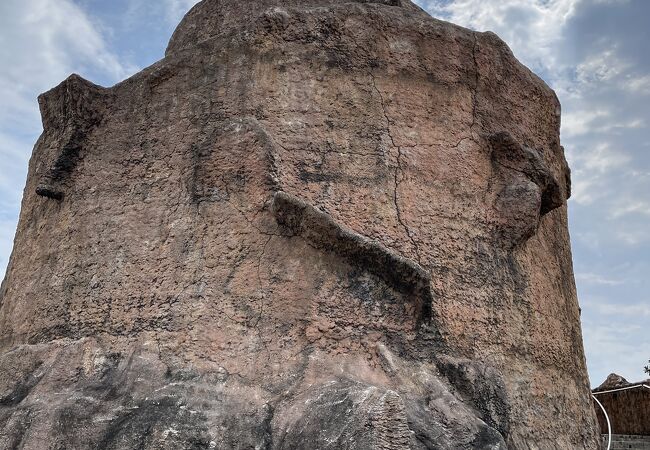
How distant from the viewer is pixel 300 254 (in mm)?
3607

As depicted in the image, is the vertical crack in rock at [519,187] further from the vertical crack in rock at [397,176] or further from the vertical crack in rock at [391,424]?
the vertical crack in rock at [391,424]

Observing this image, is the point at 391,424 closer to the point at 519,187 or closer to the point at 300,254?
the point at 300,254

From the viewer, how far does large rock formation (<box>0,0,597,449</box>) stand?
10.9 feet

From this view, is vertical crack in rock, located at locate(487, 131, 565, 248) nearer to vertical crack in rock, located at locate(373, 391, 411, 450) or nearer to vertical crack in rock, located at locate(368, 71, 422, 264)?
vertical crack in rock, located at locate(368, 71, 422, 264)

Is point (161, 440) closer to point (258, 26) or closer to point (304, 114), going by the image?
point (304, 114)

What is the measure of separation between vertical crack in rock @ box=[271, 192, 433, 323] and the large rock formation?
0.01 metres

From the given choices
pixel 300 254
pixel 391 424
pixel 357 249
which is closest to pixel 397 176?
pixel 357 249

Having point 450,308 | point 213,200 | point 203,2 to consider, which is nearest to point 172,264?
point 213,200

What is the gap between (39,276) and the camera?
4223mm

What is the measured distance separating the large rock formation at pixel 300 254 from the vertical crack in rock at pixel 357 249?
0.01m

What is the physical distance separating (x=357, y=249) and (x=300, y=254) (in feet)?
0.86

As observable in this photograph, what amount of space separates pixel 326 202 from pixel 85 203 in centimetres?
136

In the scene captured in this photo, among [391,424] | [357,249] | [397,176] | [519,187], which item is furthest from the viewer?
[519,187]

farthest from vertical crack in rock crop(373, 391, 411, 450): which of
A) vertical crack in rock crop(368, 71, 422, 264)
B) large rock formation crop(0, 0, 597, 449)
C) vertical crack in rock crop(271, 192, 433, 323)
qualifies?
vertical crack in rock crop(368, 71, 422, 264)
